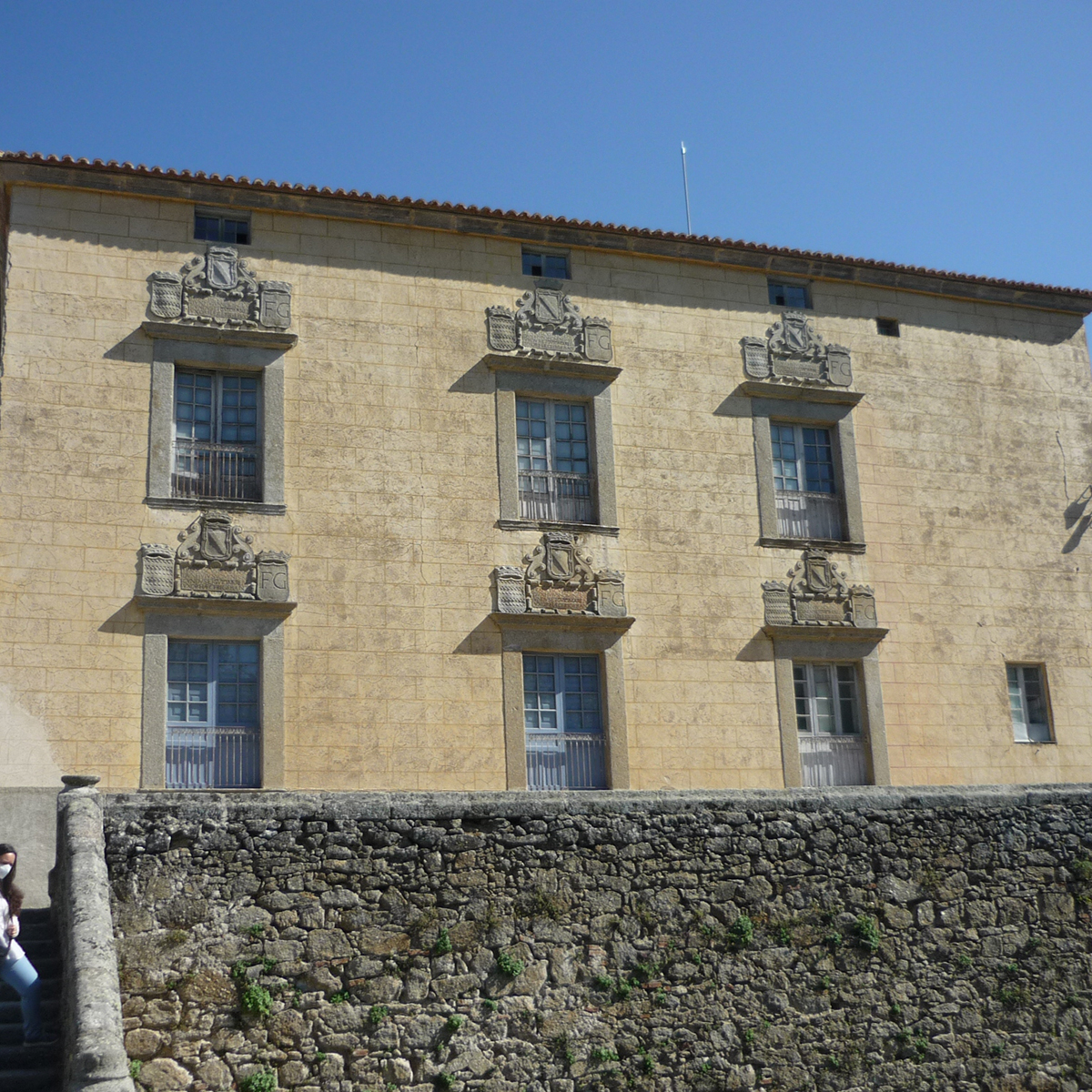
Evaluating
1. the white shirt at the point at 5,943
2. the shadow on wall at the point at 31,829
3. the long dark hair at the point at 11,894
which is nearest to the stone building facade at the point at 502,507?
the shadow on wall at the point at 31,829

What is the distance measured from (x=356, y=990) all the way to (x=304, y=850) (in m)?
1.10

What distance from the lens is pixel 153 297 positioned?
53.8 ft

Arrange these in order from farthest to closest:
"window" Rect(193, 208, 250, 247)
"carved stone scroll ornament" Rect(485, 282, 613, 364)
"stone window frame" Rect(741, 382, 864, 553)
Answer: "stone window frame" Rect(741, 382, 864, 553), "carved stone scroll ornament" Rect(485, 282, 613, 364), "window" Rect(193, 208, 250, 247)

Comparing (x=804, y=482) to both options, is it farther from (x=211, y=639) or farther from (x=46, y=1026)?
(x=46, y=1026)

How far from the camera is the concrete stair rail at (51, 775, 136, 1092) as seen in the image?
24.7 ft

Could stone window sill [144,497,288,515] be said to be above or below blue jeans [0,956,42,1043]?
above

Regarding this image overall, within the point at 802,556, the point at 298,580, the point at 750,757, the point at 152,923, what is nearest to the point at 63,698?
the point at 298,580

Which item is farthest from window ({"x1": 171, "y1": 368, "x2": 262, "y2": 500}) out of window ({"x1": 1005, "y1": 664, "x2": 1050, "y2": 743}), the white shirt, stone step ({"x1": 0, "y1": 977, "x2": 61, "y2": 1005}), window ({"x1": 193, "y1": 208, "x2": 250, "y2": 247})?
window ({"x1": 1005, "y1": 664, "x2": 1050, "y2": 743})

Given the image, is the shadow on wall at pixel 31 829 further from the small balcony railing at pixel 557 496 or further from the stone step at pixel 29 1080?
the small balcony railing at pixel 557 496

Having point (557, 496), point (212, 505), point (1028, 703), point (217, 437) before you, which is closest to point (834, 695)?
point (1028, 703)

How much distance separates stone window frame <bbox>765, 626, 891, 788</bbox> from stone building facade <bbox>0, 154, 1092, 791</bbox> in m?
0.05

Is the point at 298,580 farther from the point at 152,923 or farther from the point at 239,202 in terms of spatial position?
the point at 152,923

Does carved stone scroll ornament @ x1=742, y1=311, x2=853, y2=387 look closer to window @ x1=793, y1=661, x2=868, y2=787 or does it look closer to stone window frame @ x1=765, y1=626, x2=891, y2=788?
stone window frame @ x1=765, y1=626, x2=891, y2=788

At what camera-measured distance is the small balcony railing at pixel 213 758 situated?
50.3 ft
